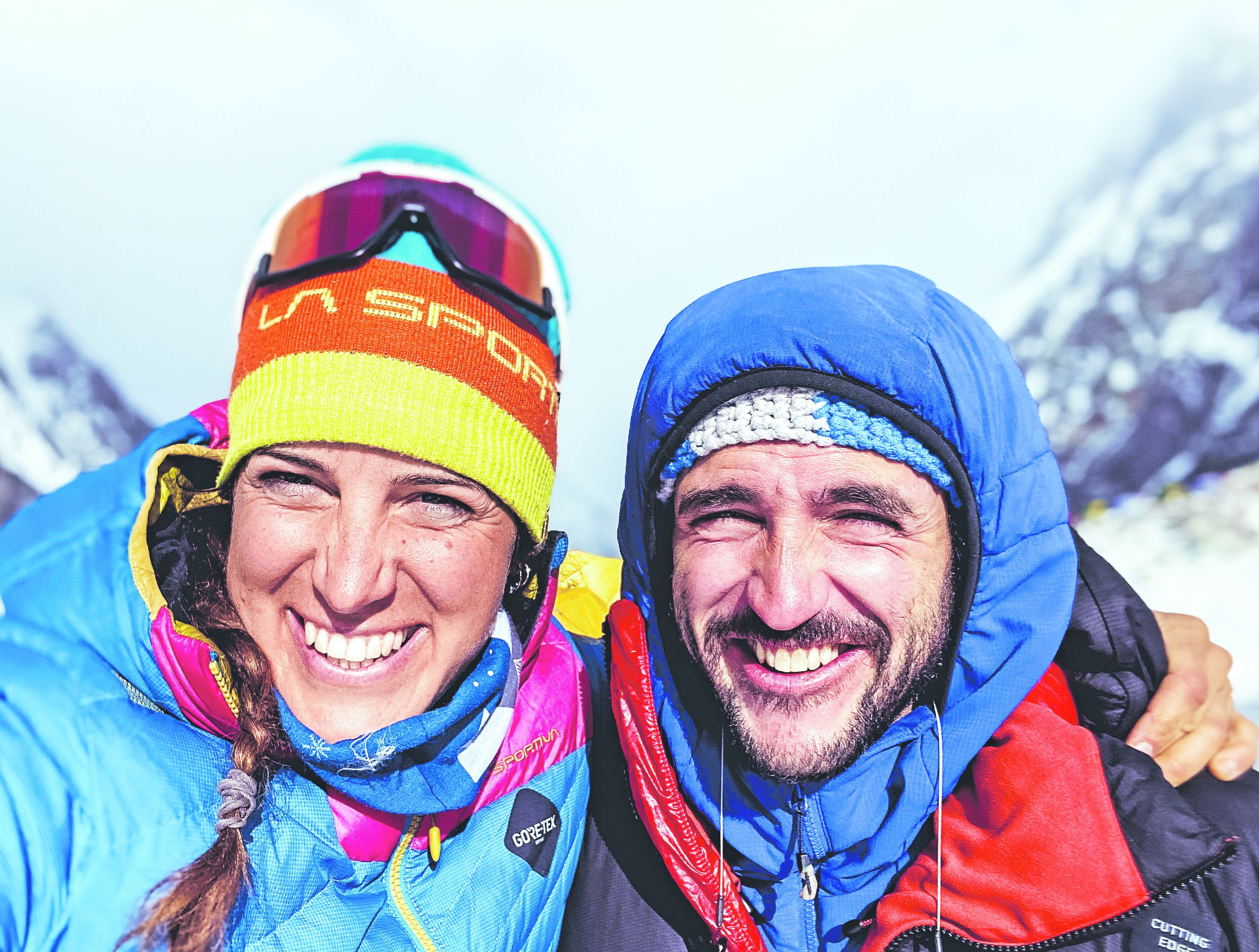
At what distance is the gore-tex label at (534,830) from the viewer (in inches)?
64.5

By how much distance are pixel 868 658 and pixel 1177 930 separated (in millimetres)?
674

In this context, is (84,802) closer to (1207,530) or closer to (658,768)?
(658,768)

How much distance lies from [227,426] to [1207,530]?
13.8 feet

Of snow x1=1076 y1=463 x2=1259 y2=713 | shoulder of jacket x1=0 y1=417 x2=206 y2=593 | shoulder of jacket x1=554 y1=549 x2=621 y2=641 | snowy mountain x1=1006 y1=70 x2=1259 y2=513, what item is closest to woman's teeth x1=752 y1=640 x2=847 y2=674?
shoulder of jacket x1=554 y1=549 x2=621 y2=641

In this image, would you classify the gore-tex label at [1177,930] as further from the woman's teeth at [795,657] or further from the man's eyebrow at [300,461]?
the man's eyebrow at [300,461]

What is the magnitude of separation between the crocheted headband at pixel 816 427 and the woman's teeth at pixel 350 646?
0.79 meters

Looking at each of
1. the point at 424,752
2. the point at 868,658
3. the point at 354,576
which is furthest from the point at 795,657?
the point at 354,576

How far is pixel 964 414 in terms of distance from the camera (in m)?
1.52

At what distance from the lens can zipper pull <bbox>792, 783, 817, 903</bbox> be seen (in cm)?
→ 161

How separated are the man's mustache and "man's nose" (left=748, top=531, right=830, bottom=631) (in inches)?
1.0

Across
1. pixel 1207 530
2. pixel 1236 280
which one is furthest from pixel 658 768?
pixel 1236 280

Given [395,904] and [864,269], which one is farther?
[864,269]

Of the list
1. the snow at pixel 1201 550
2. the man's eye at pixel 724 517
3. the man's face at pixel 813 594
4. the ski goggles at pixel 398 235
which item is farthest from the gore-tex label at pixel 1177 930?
the snow at pixel 1201 550

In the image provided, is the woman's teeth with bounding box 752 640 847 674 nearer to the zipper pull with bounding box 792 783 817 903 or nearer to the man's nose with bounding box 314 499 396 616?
the zipper pull with bounding box 792 783 817 903
